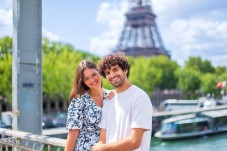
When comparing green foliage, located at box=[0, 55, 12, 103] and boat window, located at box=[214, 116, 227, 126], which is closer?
green foliage, located at box=[0, 55, 12, 103]

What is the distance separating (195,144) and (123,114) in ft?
93.4

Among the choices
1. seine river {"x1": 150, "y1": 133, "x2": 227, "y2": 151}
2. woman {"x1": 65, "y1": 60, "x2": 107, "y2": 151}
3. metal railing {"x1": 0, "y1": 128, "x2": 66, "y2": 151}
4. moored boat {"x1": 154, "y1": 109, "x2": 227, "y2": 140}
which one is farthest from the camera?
moored boat {"x1": 154, "y1": 109, "x2": 227, "y2": 140}

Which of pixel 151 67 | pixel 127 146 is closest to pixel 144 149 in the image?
pixel 127 146

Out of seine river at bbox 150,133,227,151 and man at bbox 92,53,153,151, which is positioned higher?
man at bbox 92,53,153,151

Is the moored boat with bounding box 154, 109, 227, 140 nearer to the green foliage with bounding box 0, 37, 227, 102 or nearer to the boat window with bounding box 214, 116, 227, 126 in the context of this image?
the boat window with bounding box 214, 116, 227, 126

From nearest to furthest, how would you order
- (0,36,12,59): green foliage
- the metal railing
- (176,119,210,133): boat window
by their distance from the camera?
1. the metal railing
2. (0,36,12,59): green foliage
3. (176,119,210,133): boat window

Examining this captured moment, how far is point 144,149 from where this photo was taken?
2.50m

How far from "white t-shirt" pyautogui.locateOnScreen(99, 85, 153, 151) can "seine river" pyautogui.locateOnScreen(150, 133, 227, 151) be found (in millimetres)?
24972

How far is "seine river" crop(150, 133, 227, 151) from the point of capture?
89.6 feet

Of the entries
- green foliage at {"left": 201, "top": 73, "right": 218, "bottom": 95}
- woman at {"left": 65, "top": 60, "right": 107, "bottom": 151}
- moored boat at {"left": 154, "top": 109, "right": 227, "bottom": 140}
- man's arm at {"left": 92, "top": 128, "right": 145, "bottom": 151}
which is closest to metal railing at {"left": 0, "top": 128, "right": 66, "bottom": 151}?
woman at {"left": 65, "top": 60, "right": 107, "bottom": 151}

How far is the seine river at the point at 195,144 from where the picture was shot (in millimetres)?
27297

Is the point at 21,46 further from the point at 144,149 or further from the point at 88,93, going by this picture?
the point at 144,149

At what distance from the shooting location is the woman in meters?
2.92

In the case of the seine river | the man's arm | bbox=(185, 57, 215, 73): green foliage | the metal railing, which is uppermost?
bbox=(185, 57, 215, 73): green foliage
